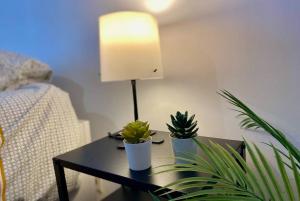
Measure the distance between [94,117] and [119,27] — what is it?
2.40ft

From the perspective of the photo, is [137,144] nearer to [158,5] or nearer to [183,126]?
[183,126]

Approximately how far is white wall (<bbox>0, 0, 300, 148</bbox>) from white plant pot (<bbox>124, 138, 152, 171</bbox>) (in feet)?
1.28

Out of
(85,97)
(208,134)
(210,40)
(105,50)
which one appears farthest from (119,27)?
(85,97)

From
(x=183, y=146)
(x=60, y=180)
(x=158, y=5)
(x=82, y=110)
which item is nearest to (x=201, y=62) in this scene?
(x=158, y=5)

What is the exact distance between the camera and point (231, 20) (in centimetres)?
91

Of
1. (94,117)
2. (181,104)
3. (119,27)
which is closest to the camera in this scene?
(119,27)

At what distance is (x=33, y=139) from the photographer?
98 cm

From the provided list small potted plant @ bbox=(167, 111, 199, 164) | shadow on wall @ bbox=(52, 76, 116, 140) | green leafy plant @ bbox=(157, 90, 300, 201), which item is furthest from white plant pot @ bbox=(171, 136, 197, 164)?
shadow on wall @ bbox=(52, 76, 116, 140)

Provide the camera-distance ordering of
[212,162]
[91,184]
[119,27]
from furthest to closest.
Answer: [91,184]
[119,27]
[212,162]

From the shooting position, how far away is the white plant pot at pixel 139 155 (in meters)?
0.72

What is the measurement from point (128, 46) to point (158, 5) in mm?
317

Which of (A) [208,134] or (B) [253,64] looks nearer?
(B) [253,64]

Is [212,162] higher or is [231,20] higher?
[231,20]

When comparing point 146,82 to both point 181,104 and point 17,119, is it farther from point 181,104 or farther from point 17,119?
point 17,119
